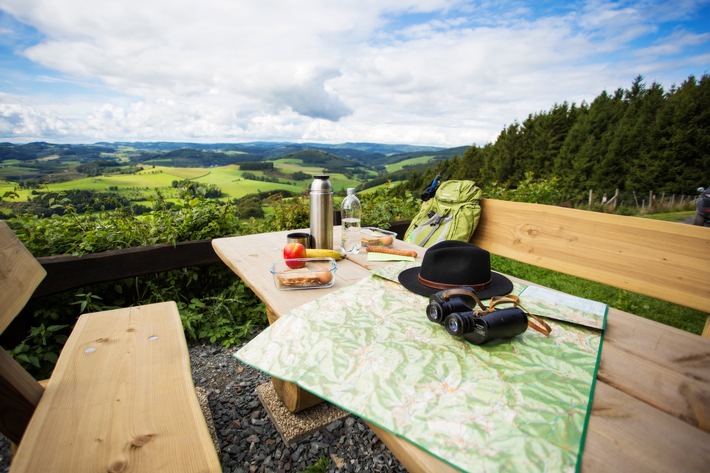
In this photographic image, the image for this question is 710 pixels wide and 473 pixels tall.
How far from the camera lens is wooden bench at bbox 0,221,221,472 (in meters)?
0.86

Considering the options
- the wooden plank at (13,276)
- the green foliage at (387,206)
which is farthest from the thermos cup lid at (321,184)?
the green foliage at (387,206)

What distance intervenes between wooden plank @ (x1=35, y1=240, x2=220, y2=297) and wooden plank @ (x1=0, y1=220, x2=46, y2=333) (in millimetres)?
1044

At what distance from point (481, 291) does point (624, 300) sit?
4092mm

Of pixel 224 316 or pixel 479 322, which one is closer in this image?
pixel 479 322

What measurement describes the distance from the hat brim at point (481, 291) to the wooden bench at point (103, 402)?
31.7 inches

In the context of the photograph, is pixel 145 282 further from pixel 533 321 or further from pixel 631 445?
pixel 631 445

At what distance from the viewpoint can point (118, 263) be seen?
2.58m

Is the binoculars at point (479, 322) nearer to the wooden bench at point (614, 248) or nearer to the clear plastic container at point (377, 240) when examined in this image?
the clear plastic container at point (377, 240)

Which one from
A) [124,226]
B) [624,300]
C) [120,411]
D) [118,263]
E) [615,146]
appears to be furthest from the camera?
[615,146]

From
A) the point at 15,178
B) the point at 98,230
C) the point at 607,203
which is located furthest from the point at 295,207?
the point at 607,203

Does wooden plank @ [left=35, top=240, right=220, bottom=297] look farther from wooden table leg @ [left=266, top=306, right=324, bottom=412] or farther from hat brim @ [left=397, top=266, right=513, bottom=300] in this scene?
hat brim @ [left=397, top=266, right=513, bottom=300]

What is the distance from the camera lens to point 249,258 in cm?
184

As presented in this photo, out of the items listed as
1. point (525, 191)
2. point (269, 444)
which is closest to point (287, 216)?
point (269, 444)

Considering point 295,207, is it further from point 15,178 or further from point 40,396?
point 40,396
